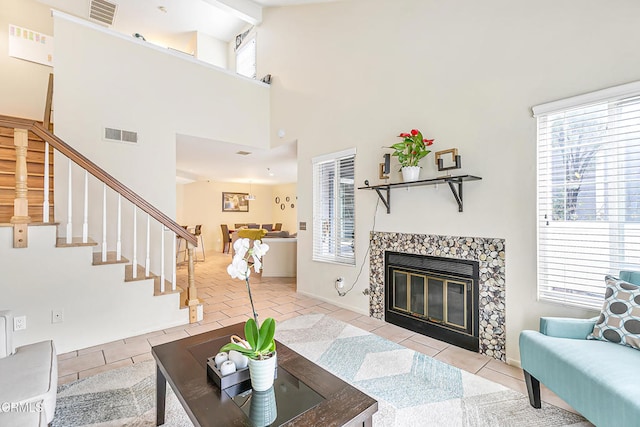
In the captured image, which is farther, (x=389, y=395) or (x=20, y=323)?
(x=20, y=323)

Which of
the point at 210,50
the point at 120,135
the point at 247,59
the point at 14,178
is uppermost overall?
the point at 210,50

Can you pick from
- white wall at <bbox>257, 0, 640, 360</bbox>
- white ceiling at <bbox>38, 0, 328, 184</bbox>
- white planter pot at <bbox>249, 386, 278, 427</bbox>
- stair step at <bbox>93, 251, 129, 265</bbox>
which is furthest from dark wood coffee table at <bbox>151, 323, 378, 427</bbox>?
white ceiling at <bbox>38, 0, 328, 184</bbox>

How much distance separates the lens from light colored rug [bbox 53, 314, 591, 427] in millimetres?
1838

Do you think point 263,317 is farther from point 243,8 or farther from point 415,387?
point 243,8

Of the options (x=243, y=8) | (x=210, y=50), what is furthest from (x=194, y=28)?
(x=243, y=8)

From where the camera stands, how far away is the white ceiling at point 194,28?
5.06 m

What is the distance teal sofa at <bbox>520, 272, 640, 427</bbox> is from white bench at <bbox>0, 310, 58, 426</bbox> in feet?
8.41

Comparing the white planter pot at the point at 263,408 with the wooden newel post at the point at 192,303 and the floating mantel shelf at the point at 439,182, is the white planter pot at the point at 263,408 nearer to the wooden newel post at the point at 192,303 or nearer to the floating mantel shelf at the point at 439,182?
the floating mantel shelf at the point at 439,182

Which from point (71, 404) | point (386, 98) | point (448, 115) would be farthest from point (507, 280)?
point (71, 404)

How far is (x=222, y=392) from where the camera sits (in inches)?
53.5

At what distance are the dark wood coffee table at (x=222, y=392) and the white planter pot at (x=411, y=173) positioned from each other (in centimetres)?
209

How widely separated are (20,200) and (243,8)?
4355 mm

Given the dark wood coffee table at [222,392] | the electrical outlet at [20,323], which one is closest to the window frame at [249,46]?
the electrical outlet at [20,323]

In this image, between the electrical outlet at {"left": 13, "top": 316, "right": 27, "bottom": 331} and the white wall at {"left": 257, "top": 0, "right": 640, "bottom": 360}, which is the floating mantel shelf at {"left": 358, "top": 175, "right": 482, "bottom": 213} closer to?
the white wall at {"left": 257, "top": 0, "right": 640, "bottom": 360}
